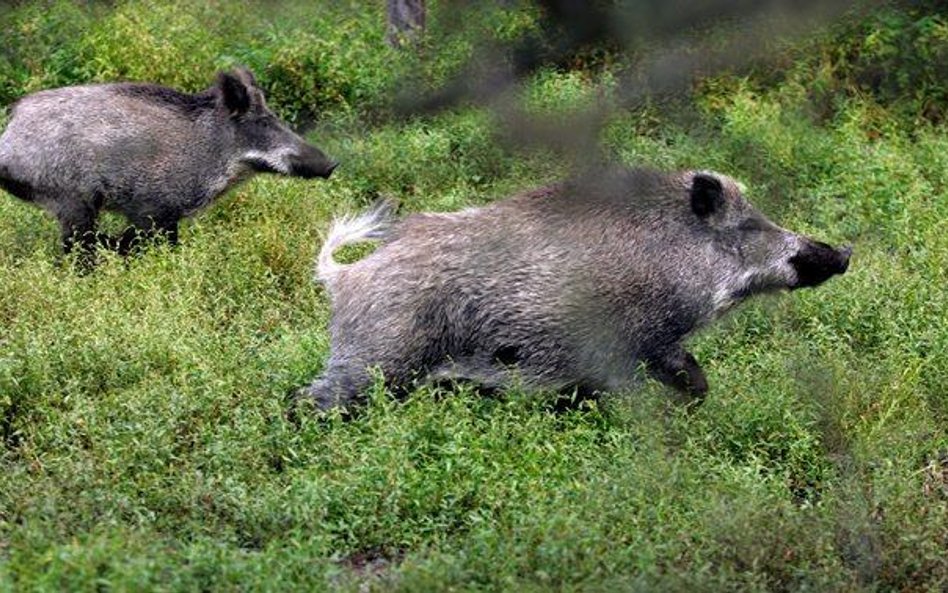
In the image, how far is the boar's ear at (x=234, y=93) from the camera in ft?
30.5

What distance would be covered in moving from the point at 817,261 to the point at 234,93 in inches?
164

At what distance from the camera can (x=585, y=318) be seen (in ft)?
20.9

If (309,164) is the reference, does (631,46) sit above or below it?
above

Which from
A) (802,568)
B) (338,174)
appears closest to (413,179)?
(338,174)

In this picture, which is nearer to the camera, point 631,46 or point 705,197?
point 631,46

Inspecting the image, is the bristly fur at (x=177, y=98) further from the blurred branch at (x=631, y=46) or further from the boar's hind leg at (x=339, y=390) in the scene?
the blurred branch at (x=631, y=46)

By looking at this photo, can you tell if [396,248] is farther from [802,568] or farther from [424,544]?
[802,568]

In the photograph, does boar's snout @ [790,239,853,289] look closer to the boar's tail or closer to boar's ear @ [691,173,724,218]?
boar's ear @ [691,173,724,218]

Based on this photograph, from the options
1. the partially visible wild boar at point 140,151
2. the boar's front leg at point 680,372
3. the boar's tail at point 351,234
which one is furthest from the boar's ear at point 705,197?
the partially visible wild boar at point 140,151

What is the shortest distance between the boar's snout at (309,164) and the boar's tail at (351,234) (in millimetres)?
2357

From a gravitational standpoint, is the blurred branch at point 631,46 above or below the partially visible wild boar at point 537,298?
above

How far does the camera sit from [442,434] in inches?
238

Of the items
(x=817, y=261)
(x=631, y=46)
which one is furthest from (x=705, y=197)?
(x=631, y=46)

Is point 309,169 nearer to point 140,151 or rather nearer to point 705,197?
point 140,151
